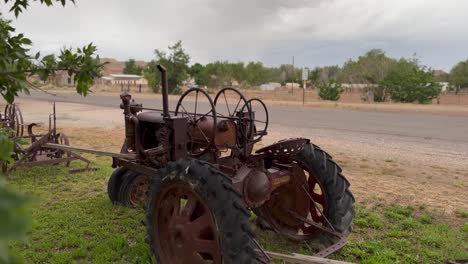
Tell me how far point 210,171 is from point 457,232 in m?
3.42

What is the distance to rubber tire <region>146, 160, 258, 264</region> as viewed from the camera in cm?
317

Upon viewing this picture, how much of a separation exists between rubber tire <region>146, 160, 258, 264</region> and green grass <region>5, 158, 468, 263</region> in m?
1.28

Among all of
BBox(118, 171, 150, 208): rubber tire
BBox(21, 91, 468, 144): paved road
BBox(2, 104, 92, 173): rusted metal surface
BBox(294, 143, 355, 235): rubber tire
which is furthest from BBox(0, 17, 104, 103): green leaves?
BBox(21, 91, 468, 144): paved road

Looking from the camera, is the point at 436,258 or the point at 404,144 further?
the point at 404,144

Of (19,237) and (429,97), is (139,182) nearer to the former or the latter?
(19,237)

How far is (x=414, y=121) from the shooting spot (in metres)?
18.5

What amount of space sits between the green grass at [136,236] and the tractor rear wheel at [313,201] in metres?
0.19

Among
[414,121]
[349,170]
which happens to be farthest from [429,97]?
[349,170]

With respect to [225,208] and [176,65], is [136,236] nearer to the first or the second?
[225,208]

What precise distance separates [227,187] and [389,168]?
6.19m

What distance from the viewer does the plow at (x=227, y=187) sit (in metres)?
3.28

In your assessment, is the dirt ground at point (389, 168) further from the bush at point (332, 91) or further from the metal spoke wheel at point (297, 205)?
the bush at point (332, 91)

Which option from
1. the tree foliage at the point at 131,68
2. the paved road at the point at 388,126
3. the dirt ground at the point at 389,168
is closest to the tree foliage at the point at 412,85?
the paved road at the point at 388,126

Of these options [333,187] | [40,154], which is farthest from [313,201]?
[40,154]
